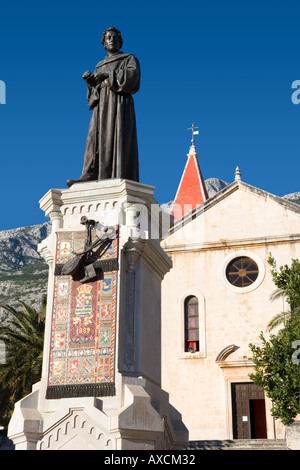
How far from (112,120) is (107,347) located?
3245mm

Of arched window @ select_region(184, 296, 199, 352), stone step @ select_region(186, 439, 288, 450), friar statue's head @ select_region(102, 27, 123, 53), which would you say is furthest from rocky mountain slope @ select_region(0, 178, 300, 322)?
friar statue's head @ select_region(102, 27, 123, 53)

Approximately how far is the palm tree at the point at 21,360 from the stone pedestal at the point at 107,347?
1342cm

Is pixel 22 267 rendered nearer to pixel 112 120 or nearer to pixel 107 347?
pixel 112 120

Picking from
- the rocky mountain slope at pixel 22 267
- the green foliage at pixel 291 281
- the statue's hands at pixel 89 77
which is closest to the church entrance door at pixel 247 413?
the green foliage at pixel 291 281

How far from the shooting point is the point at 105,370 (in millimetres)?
7070

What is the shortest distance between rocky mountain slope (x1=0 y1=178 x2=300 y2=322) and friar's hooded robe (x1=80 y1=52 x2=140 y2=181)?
49.2m

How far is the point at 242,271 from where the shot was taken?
77.2ft

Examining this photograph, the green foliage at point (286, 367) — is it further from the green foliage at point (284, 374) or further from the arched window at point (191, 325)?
the arched window at point (191, 325)

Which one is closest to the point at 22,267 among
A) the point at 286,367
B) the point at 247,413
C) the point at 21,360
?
the point at 21,360

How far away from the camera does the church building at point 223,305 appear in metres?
22.0

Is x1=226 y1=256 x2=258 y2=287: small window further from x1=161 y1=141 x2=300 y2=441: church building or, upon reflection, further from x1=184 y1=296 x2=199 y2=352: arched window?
x1=184 y1=296 x2=199 y2=352: arched window

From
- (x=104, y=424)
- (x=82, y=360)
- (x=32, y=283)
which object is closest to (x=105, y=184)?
(x=82, y=360)

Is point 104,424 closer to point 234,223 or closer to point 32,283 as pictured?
point 234,223
